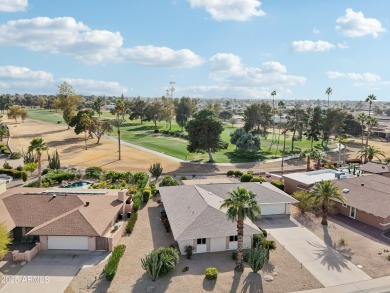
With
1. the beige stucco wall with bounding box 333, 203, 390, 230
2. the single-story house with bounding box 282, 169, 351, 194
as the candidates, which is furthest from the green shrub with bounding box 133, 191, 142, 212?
the beige stucco wall with bounding box 333, 203, 390, 230

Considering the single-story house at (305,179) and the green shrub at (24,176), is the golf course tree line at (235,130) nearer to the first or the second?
the single-story house at (305,179)

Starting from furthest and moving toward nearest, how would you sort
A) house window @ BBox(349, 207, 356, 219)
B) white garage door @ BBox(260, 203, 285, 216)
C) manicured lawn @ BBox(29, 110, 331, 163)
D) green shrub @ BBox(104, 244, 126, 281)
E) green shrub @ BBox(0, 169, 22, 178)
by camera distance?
manicured lawn @ BBox(29, 110, 331, 163), green shrub @ BBox(0, 169, 22, 178), white garage door @ BBox(260, 203, 285, 216), house window @ BBox(349, 207, 356, 219), green shrub @ BBox(104, 244, 126, 281)

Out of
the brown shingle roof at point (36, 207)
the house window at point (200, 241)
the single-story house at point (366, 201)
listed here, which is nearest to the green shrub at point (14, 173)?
the brown shingle roof at point (36, 207)

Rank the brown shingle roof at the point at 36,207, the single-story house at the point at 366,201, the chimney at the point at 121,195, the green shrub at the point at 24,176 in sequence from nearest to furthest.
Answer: the brown shingle roof at the point at 36,207
the single-story house at the point at 366,201
the chimney at the point at 121,195
the green shrub at the point at 24,176

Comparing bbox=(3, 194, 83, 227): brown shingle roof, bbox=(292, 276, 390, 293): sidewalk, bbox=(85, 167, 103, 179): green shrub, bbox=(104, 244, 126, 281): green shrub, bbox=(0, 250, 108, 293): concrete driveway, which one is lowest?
bbox=(292, 276, 390, 293): sidewalk

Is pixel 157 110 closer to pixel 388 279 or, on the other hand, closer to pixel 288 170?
pixel 288 170

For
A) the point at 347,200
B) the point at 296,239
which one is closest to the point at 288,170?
Answer: the point at 347,200

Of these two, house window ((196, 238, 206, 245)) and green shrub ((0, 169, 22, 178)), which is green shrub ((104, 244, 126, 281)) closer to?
house window ((196, 238, 206, 245))
